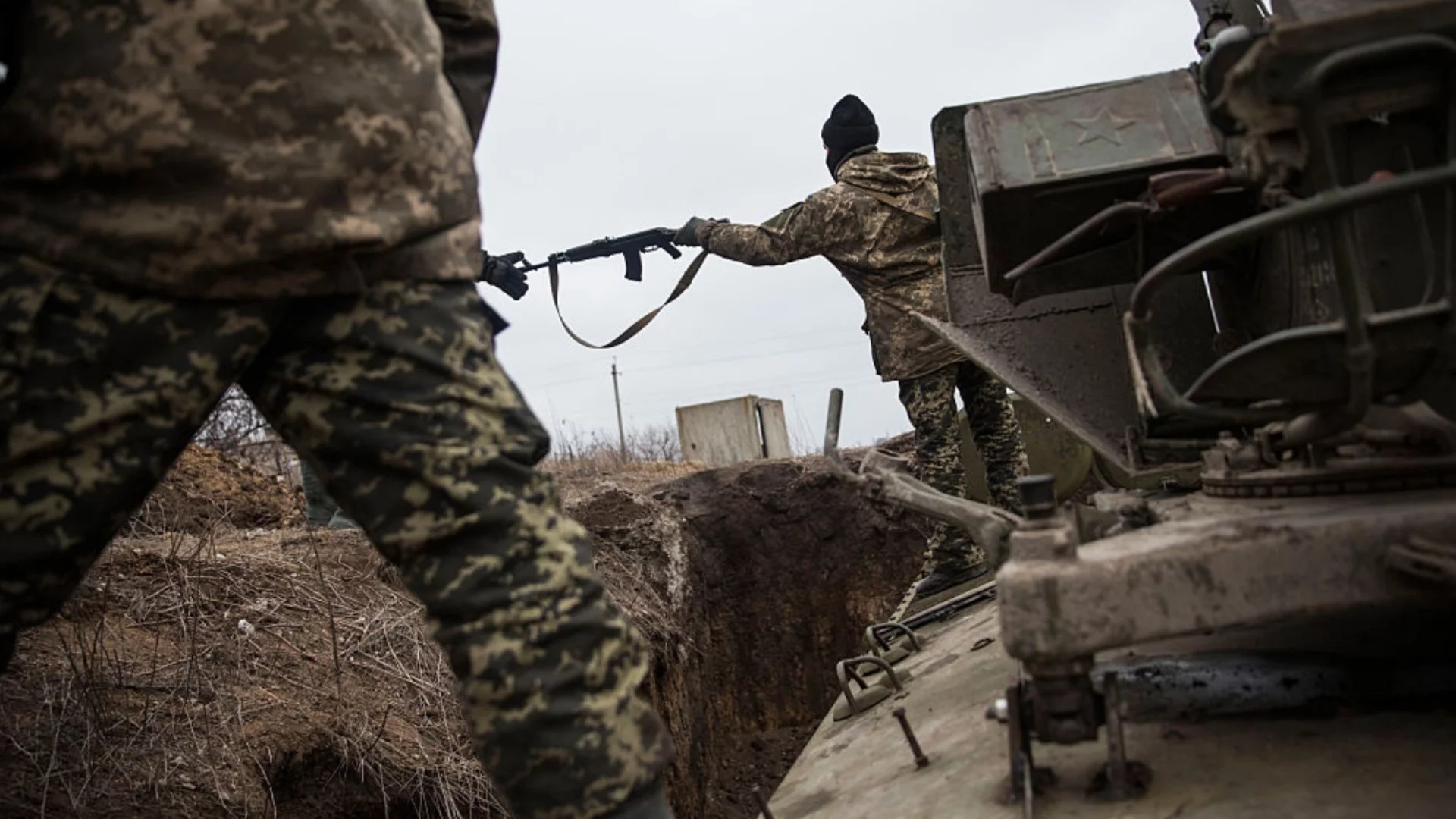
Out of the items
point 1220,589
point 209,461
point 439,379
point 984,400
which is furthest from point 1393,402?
point 209,461

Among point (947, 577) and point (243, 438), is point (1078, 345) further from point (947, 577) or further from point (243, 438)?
point (243, 438)

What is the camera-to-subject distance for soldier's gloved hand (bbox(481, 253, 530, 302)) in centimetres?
677

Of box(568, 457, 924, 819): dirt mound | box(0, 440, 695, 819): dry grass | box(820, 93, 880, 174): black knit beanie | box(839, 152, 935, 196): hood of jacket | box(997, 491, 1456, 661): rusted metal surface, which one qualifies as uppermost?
box(820, 93, 880, 174): black knit beanie

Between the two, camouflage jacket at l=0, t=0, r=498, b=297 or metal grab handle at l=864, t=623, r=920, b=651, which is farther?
metal grab handle at l=864, t=623, r=920, b=651

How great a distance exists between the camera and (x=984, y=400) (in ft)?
18.9

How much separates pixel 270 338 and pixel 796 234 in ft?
14.5

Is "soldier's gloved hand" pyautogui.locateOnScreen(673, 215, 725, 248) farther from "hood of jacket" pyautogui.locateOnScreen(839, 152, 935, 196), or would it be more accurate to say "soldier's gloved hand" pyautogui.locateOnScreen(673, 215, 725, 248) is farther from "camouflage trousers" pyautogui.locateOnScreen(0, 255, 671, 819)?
"camouflage trousers" pyautogui.locateOnScreen(0, 255, 671, 819)

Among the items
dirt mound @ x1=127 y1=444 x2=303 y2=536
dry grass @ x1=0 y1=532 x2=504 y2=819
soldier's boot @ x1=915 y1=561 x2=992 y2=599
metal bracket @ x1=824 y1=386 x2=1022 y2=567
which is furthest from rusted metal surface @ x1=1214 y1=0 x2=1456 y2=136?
dirt mound @ x1=127 y1=444 x2=303 y2=536

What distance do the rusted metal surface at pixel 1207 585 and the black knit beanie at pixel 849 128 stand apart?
4.67m

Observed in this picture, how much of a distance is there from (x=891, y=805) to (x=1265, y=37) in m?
1.21

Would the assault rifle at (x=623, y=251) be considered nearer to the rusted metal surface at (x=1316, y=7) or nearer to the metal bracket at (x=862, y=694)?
the metal bracket at (x=862, y=694)

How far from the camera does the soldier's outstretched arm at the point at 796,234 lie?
5871 mm

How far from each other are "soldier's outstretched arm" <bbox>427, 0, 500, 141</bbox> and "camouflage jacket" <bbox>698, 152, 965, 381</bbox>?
374 centimetres

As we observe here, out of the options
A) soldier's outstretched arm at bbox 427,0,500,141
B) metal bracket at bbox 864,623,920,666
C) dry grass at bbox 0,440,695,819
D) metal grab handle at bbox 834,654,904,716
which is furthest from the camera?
metal bracket at bbox 864,623,920,666
